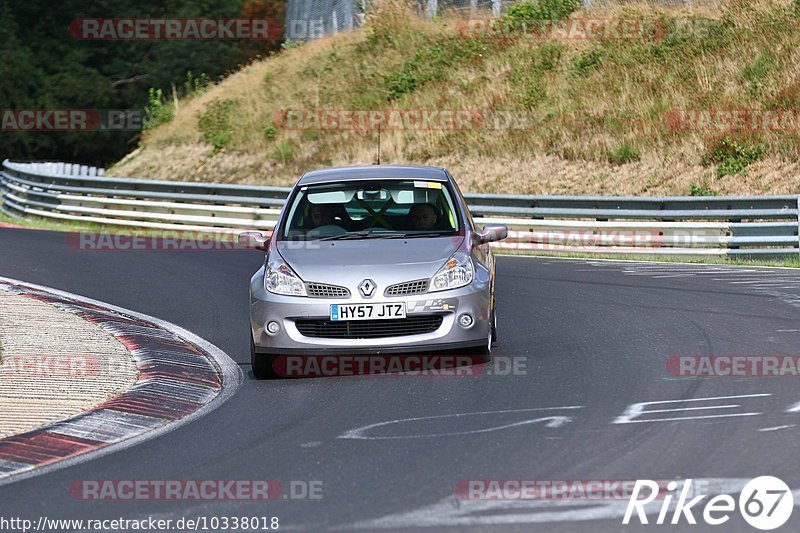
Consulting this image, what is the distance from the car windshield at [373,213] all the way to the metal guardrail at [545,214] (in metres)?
8.90

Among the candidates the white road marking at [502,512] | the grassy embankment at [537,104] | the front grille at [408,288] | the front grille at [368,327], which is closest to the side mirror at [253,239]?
the front grille at [368,327]

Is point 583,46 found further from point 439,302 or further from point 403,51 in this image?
point 439,302

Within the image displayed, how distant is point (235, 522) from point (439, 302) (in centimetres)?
418

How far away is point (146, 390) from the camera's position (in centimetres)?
985

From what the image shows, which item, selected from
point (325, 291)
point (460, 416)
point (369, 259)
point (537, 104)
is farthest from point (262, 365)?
point (537, 104)

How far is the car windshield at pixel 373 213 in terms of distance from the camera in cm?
1109

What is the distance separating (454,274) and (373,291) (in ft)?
2.26

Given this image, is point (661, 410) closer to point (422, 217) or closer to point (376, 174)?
point (422, 217)

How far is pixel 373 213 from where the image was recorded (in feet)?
37.2

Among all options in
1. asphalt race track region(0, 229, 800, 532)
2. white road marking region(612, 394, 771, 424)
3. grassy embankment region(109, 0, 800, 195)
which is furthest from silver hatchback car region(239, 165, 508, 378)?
grassy embankment region(109, 0, 800, 195)

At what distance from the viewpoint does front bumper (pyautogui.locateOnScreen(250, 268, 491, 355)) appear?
396 inches

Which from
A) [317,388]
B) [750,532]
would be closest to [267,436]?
[317,388]

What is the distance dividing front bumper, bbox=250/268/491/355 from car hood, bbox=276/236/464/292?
0.17 metres

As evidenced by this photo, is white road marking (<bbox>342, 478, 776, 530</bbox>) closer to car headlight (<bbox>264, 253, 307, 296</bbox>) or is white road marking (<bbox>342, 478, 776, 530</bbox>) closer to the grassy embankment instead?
car headlight (<bbox>264, 253, 307, 296</bbox>)
